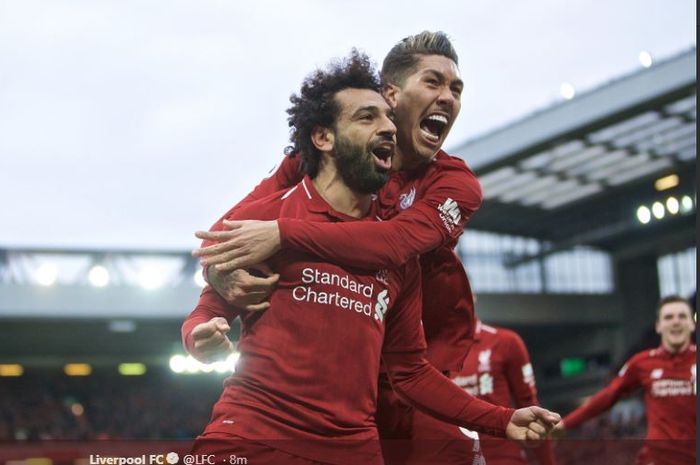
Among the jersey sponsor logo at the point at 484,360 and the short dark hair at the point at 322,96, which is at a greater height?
the jersey sponsor logo at the point at 484,360

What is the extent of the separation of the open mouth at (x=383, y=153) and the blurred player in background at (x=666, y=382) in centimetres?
503

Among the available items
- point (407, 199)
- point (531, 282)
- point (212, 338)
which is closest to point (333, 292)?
point (212, 338)

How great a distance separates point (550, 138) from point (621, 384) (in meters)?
17.7

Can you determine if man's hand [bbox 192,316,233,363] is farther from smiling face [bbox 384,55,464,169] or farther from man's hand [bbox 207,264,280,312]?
smiling face [bbox 384,55,464,169]

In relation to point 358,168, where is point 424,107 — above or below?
above

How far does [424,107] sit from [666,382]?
516cm

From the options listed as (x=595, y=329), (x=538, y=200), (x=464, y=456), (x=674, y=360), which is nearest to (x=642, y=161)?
(x=538, y=200)

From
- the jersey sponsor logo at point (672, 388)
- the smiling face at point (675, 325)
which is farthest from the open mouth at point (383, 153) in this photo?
the jersey sponsor logo at point (672, 388)

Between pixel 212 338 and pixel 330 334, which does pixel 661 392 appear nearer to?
pixel 330 334

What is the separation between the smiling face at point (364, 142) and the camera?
12.3 feet

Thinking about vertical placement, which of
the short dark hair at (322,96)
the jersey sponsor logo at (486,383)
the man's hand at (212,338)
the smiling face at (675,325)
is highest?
the smiling face at (675,325)

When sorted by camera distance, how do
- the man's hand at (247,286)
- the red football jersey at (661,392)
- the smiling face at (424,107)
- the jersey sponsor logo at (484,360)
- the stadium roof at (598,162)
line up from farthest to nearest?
the stadium roof at (598,162) < the jersey sponsor logo at (484,360) < the red football jersey at (661,392) < the smiling face at (424,107) < the man's hand at (247,286)

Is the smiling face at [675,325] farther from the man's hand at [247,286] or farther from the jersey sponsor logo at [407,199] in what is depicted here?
the man's hand at [247,286]

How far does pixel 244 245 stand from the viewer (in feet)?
11.7
